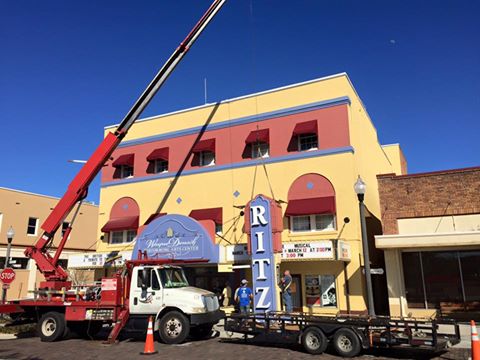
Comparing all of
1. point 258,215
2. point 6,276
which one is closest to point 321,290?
point 258,215

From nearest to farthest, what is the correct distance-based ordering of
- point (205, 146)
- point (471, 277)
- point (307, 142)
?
point (471, 277)
point (307, 142)
point (205, 146)

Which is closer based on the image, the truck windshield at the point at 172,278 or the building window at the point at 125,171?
the truck windshield at the point at 172,278

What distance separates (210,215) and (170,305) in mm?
8589

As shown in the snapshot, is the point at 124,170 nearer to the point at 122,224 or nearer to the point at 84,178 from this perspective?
the point at 122,224

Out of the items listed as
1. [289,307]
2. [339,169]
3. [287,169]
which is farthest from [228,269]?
[339,169]

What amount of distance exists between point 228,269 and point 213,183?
201 inches

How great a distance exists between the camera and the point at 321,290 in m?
19.1

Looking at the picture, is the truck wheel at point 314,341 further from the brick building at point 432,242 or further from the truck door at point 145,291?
the brick building at point 432,242

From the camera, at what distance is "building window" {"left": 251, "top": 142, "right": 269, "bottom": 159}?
2197 centimetres

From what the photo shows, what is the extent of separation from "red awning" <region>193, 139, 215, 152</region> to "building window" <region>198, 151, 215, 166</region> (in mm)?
623

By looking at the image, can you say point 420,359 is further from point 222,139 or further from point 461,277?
point 222,139

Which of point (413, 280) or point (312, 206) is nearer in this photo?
point (413, 280)

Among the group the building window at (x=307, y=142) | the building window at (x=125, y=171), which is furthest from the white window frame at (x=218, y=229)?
the building window at (x=125, y=171)

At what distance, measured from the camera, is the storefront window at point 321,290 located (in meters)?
18.8
